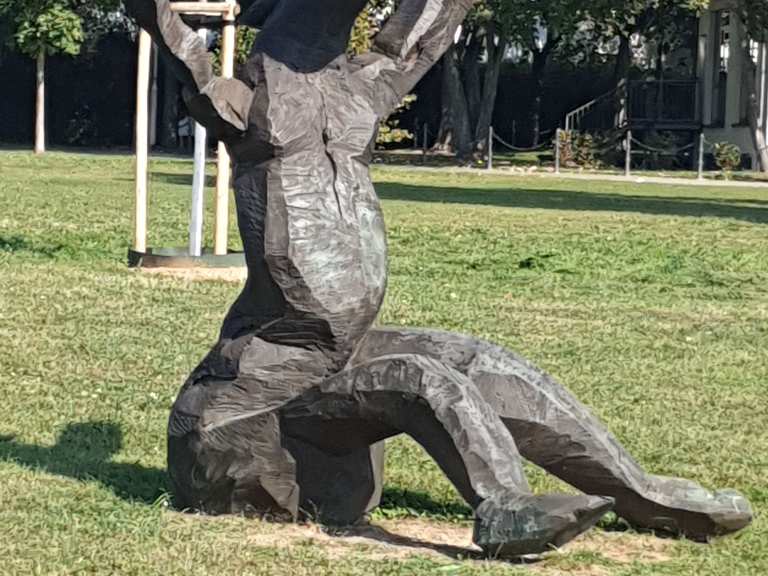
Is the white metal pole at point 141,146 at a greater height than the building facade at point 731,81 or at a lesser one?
lesser

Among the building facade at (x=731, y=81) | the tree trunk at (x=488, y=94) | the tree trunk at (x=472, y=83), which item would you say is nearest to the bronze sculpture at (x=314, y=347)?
the building facade at (x=731, y=81)

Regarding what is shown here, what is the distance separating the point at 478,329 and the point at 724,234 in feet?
27.1

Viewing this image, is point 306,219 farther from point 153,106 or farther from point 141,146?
point 153,106

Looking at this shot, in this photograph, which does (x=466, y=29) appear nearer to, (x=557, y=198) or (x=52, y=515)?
(x=557, y=198)

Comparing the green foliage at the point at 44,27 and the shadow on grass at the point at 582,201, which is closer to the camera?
the shadow on grass at the point at 582,201

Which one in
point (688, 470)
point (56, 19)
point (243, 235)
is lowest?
point (688, 470)

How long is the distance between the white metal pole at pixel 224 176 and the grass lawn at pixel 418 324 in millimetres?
832

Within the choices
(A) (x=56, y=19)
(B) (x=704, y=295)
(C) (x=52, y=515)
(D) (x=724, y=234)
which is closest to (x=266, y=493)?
(C) (x=52, y=515)

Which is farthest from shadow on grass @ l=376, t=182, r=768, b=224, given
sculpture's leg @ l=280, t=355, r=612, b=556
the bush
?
sculpture's leg @ l=280, t=355, r=612, b=556

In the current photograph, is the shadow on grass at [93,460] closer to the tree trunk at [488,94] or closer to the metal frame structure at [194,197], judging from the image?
the metal frame structure at [194,197]

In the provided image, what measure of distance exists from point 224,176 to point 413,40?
22.9ft

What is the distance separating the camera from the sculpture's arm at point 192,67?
5.61 meters

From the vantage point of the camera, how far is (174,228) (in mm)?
17750

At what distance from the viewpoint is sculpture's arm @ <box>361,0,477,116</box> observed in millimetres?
6105
